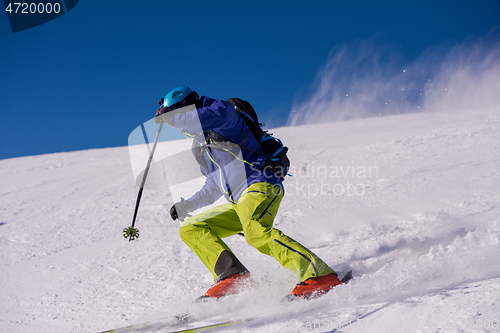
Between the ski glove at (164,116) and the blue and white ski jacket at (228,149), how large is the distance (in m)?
0.05

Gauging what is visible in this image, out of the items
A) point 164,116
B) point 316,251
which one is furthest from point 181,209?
point 316,251

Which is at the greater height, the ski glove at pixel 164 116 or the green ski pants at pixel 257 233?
the ski glove at pixel 164 116

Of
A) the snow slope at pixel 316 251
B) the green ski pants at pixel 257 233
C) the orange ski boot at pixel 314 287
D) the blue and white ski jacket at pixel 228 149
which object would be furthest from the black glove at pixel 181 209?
the orange ski boot at pixel 314 287

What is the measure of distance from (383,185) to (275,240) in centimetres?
426

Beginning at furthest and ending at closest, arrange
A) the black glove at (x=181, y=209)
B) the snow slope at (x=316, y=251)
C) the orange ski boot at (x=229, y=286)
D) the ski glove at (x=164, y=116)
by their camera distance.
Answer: the black glove at (x=181, y=209)
the orange ski boot at (x=229, y=286)
the ski glove at (x=164, y=116)
the snow slope at (x=316, y=251)

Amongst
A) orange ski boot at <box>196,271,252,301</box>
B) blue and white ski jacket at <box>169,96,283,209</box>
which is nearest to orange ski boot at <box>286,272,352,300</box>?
orange ski boot at <box>196,271,252,301</box>

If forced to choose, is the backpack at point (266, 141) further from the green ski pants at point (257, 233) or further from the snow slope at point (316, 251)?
the snow slope at point (316, 251)

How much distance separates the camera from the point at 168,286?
3.19 meters

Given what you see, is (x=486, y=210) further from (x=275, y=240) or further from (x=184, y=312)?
(x=184, y=312)

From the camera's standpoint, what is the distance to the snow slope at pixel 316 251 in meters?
2.20

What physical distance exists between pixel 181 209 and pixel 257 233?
952mm

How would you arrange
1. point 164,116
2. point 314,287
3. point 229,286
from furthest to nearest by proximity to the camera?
point 229,286
point 164,116
point 314,287

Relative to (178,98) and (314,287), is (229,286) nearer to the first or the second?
(314,287)

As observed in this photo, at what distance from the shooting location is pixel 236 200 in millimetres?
2799
